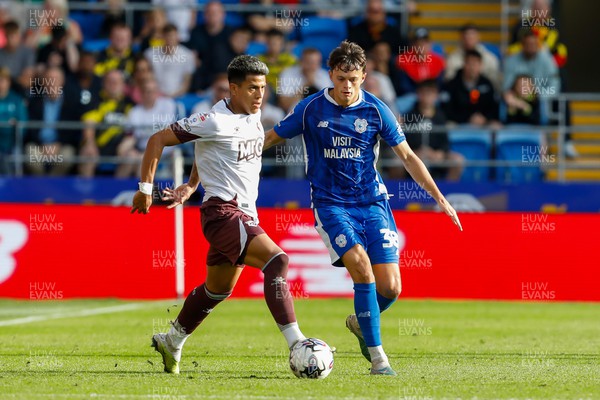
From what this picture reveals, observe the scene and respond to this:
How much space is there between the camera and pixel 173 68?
20.3 metres

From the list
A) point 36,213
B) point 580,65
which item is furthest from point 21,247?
point 580,65

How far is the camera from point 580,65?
81.1ft

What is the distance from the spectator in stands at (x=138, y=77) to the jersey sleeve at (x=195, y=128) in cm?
1114

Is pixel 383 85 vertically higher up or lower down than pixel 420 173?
lower down

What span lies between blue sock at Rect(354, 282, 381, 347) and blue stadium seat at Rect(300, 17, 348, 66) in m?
13.1

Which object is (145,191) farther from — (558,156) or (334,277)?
(558,156)

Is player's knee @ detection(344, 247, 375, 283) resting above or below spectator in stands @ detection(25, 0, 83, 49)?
below

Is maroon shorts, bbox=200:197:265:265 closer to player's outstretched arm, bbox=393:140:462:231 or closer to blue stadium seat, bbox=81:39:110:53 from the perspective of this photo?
player's outstretched arm, bbox=393:140:462:231

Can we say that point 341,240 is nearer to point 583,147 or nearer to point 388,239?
point 388,239

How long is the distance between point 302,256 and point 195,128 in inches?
318

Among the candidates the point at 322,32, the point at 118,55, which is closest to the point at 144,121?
the point at 118,55

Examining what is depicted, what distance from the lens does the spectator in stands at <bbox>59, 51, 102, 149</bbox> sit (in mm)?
19781

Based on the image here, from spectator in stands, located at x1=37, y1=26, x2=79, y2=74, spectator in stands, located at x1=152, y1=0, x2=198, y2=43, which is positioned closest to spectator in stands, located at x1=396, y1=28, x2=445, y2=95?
spectator in stands, located at x1=152, y1=0, x2=198, y2=43

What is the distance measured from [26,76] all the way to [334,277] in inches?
285
